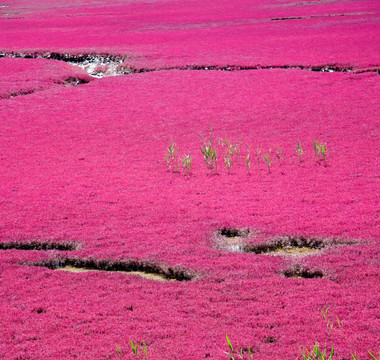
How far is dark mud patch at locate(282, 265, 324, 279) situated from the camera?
728cm

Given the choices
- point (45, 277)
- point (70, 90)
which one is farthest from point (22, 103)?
point (45, 277)

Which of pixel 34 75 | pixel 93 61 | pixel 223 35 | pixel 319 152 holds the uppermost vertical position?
pixel 223 35

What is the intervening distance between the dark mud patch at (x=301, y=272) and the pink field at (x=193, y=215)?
32 millimetres

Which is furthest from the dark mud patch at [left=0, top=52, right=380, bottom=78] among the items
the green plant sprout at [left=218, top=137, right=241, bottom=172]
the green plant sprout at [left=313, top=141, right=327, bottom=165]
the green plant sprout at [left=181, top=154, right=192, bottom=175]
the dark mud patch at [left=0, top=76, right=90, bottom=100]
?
the green plant sprout at [left=181, top=154, right=192, bottom=175]

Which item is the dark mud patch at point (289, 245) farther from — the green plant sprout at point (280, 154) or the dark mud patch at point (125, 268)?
the green plant sprout at point (280, 154)

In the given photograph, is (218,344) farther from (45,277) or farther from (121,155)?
(121,155)

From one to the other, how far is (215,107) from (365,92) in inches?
233

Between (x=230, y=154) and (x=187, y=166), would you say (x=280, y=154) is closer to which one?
(x=230, y=154)

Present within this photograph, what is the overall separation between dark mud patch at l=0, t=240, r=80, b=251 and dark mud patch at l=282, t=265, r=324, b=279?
3743mm

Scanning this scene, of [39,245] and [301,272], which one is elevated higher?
[301,272]

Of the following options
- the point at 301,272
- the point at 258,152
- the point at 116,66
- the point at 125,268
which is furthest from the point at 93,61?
the point at 301,272

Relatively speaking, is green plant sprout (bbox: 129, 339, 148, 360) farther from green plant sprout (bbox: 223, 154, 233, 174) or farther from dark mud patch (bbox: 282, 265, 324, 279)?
green plant sprout (bbox: 223, 154, 233, 174)

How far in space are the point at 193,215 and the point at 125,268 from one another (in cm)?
214

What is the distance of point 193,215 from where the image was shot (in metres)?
9.71
